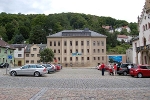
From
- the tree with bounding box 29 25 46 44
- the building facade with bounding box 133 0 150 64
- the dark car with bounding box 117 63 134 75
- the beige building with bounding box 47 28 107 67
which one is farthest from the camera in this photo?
the tree with bounding box 29 25 46 44

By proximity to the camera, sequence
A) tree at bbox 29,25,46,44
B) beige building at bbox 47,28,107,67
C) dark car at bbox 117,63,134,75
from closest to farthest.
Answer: dark car at bbox 117,63,134,75 → beige building at bbox 47,28,107,67 → tree at bbox 29,25,46,44

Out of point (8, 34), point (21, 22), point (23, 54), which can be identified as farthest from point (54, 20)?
point (23, 54)

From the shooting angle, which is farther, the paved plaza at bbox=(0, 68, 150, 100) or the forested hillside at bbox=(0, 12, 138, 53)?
the forested hillside at bbox=(0, 12, 138, 53)

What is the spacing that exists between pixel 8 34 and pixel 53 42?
165 ft

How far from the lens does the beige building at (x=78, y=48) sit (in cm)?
8819

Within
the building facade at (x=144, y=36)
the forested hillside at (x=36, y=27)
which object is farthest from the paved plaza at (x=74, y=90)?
the forested hillside at (x=36, y=27)

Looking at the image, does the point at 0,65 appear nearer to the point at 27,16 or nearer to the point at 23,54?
the point at 23,54

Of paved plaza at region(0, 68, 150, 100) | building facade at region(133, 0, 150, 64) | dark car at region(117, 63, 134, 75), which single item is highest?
building facade at region(133, 0, 150, 64)

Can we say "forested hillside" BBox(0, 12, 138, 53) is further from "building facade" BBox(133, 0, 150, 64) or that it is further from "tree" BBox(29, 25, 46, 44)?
"building facade" BBox(133, 0, 150, 64)

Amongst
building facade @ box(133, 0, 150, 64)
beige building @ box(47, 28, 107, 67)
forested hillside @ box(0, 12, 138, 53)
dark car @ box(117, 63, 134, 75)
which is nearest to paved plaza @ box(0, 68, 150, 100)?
dark car @ box(117, 63, 134, 75)

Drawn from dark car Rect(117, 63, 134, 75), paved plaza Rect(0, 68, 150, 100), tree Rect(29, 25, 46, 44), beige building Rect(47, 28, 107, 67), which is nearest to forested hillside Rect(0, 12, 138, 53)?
tree Rect(29, 25, 46, 44)

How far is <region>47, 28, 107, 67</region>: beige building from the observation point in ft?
289

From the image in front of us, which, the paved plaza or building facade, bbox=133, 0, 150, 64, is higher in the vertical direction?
building facade, bbox=133, 0, 150, 64

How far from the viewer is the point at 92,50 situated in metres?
88.7
